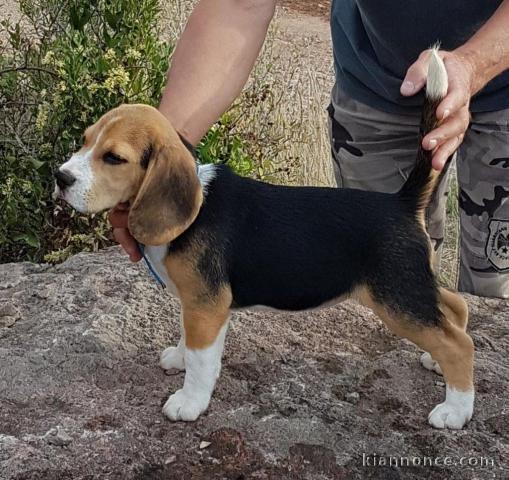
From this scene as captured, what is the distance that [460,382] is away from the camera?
8.53ft

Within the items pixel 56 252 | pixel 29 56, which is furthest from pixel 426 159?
pixel 29 56

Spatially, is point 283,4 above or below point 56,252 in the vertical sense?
below

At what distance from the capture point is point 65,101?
407 centimetres

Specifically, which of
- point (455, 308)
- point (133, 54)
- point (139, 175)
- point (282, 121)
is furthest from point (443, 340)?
point (282, 121)

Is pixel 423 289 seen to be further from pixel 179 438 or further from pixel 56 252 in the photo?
pixel 56 252

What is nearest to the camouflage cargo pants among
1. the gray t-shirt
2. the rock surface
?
the gray t-shirt

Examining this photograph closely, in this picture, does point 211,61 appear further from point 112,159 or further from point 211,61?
point 112,159

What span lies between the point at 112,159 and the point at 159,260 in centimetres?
36

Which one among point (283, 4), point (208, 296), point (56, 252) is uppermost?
point (208, 296)

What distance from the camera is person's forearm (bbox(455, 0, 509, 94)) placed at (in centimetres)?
274

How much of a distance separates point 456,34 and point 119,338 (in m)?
1.81

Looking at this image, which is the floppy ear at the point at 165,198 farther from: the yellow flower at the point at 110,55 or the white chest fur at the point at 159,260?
the yellow flower at the point at 110,55

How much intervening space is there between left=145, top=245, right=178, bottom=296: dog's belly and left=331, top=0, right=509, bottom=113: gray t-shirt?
1394 mm

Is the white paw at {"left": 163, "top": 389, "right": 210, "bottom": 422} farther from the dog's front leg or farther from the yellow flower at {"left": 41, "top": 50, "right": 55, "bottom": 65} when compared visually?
the yellow flower at {"left": 41, "top": 50, "right": 55, "bottom": 65}
